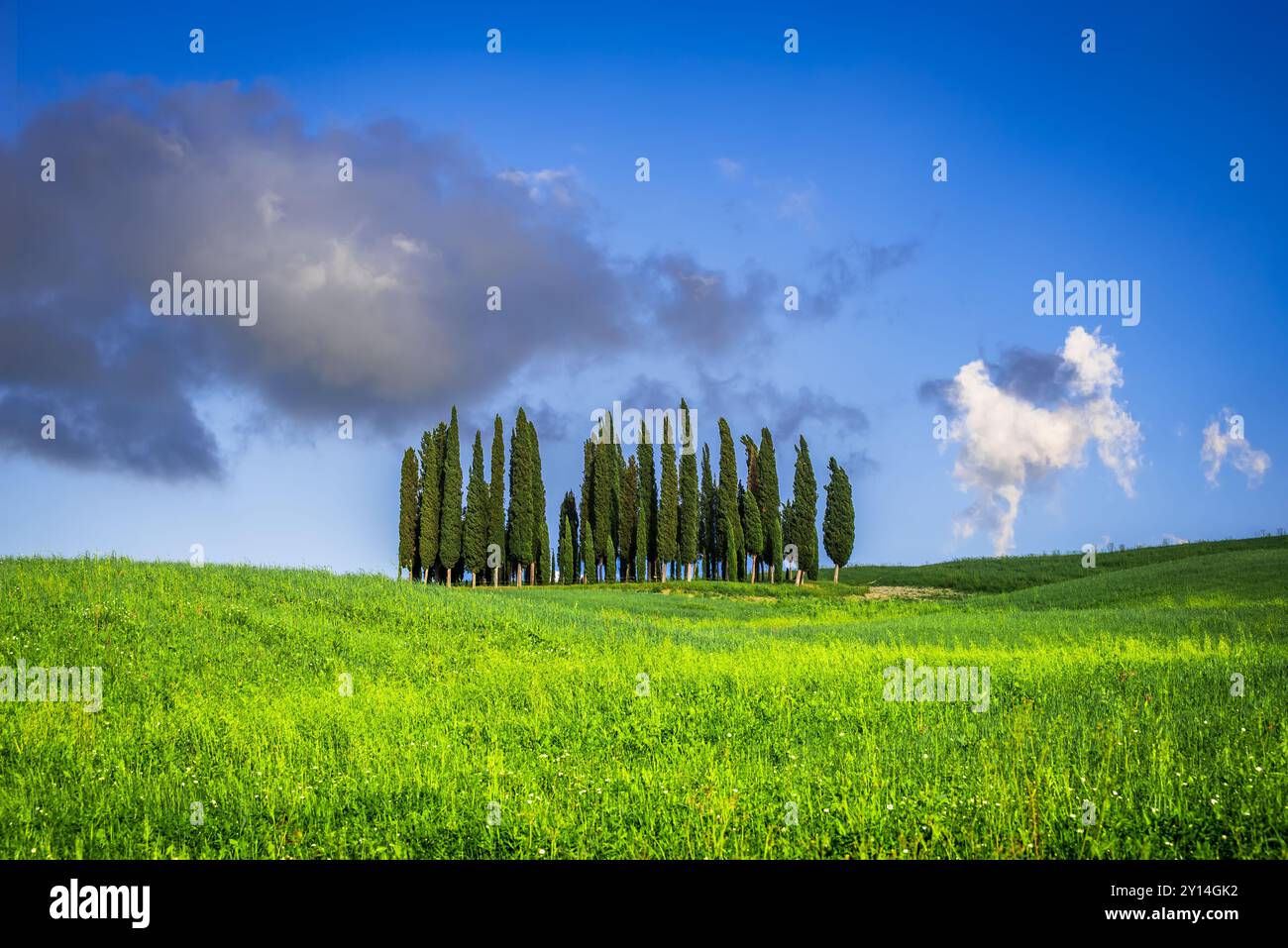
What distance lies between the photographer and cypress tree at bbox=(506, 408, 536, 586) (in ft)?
198

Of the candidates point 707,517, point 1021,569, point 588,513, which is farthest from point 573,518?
point 1021,569

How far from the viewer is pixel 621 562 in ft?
222

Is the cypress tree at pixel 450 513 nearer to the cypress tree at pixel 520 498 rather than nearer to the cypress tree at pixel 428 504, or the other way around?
the cypress tree at pixel 428 504

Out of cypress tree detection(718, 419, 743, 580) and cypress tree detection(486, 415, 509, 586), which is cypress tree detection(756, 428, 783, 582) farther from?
cypress tree detection(486, 415, 509, 586)

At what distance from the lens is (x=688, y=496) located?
219 ft

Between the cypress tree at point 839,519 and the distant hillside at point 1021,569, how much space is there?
143 inches

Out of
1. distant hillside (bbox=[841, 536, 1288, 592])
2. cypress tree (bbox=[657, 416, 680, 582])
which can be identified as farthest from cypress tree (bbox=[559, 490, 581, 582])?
distant hillside (bbox=[841, 536, 1288, 592])

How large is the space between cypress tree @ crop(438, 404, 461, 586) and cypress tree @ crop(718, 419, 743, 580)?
69.9 feet

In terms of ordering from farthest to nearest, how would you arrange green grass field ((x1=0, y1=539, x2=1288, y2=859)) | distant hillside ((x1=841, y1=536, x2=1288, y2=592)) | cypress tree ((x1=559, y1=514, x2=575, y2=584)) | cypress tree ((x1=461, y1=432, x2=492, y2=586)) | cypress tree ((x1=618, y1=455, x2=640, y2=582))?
cypress tree ((x1=618, y1=455, x2=640, y2=582)) → cypress tree ((x1=559, y1=514, x2=575, y2=584)) → distant hillside ((x1=841, y1=536, x2=1288, y2=592)) → cypress tree ((x1=461, y1=432, x2=492, y2=586)) → green grass field ((x1=0, y1=539, x2=1288, y2=859))

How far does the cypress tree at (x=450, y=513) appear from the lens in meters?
59.8

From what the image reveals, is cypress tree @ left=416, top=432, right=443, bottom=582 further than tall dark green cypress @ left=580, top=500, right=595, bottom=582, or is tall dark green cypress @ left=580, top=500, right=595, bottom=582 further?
tall dark green cypress @ left=580, top=500, right=595, bottom=582

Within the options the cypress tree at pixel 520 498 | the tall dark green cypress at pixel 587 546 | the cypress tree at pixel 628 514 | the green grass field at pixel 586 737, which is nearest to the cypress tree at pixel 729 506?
the cypress tree at pixel 628 514
